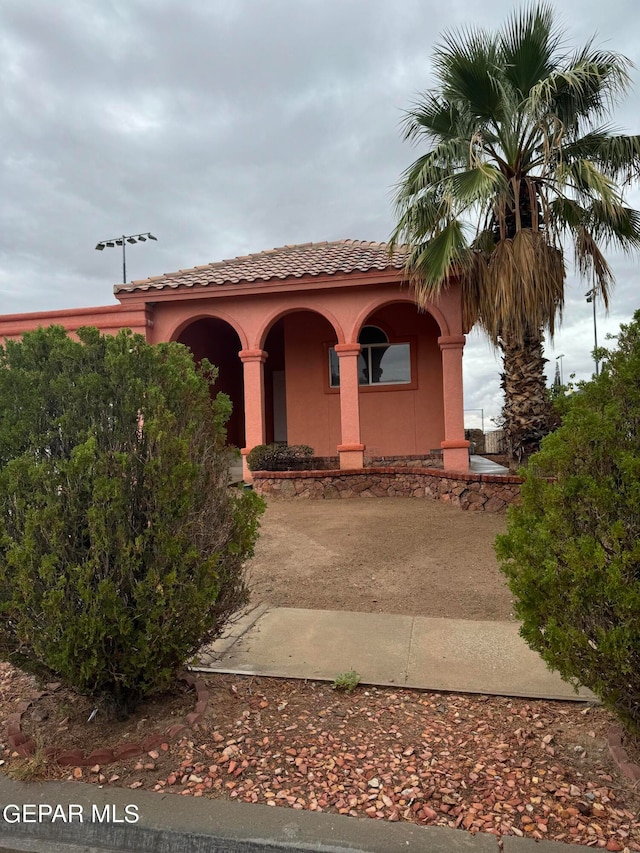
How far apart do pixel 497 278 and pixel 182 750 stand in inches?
319

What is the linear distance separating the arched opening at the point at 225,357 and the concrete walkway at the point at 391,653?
1110cm

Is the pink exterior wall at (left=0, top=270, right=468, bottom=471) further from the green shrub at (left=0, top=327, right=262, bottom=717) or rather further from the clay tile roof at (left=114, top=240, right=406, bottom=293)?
the green shrub at (left=0, top=327, right=262, bottom=717)

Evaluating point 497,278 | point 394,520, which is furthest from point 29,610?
point 497,278

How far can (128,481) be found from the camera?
2.74 m

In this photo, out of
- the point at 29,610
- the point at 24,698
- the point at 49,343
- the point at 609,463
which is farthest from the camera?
the point at 24,698

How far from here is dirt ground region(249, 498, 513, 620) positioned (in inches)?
201

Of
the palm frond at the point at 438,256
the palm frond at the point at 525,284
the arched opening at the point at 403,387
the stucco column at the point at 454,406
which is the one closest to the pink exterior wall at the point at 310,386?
the arched opening at the point at 403,387

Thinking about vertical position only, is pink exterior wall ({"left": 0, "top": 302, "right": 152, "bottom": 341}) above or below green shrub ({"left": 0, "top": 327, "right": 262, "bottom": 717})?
above

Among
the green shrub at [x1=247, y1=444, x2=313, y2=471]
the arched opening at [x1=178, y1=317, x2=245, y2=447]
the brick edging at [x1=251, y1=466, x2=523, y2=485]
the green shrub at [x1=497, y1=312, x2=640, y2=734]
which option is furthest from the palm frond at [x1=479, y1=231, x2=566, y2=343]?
the arched opening at [x1=178, y1=317, x2=245, y2=447]

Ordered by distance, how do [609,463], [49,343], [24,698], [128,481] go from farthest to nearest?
[24,698] < [49,343] < [128,481] < [609,463]

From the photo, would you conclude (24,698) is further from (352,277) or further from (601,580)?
(352,277)

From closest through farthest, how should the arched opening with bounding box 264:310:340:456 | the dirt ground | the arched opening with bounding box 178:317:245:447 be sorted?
1. the dirt ground
2. the arched opening with bounding box 264:310:340:456
3. the arched opening with bounding box 178:317:245:447

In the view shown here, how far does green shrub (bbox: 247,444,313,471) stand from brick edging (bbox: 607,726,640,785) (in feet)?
28.9

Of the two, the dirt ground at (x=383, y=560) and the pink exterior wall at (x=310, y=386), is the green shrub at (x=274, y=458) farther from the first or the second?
the pink exterior wall at (x=310, y=386)
